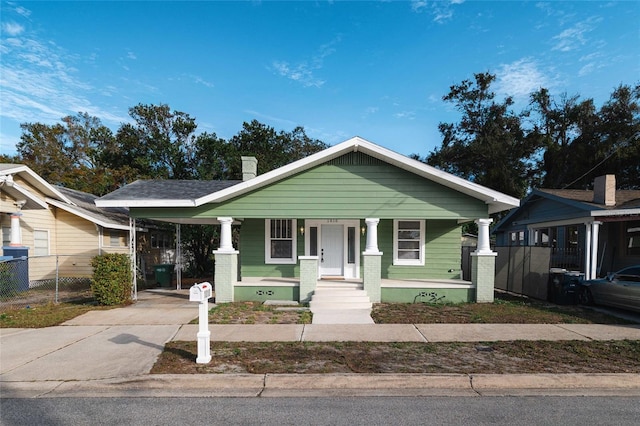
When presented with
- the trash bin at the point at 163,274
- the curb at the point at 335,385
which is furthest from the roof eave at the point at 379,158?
the curb at the point at 335,385

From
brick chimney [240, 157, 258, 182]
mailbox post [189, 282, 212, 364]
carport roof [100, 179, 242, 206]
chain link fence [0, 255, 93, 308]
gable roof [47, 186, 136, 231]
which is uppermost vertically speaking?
brick chimney [240, 157, 258, 182]

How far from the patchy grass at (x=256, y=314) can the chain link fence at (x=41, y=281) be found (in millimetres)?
4839

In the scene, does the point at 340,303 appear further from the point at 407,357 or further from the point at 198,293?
the point at 198,293

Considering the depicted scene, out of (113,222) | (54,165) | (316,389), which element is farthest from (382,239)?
(54,165)

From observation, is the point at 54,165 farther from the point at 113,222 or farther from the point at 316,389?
the point at 316,389

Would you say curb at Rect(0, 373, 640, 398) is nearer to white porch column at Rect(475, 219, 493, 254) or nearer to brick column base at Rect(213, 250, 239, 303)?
brick column base at Rect(213, 250, 239, 303)

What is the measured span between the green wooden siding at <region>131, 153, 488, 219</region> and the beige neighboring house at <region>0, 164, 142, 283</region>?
6.38 meters

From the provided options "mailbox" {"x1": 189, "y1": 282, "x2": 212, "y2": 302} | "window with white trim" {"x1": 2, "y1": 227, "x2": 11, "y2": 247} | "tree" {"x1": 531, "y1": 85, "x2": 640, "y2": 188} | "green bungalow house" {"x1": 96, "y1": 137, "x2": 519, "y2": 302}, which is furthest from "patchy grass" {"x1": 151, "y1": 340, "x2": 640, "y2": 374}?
"tree" {"x1": 531, "y1": 85, "x2": 640, "y2": 188}

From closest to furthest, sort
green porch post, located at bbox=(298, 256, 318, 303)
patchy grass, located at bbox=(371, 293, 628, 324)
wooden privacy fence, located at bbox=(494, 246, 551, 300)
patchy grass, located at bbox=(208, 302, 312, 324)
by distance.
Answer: patchy grass, located at bbox=(208, 302, 312, 324) < patchy grass, located at bbox=(371, 293, 628, 324) < green porch post, located at bbox=(298, 256, 318, 303) < wooden privacy fence, located at bbox=(494, 246, 551, 300)

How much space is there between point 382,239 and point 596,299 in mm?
6350

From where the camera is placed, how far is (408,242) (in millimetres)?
12664

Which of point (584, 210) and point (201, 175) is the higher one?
point (201, 175)

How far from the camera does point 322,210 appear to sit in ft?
35.8

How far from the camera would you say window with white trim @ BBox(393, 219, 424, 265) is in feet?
41.2
